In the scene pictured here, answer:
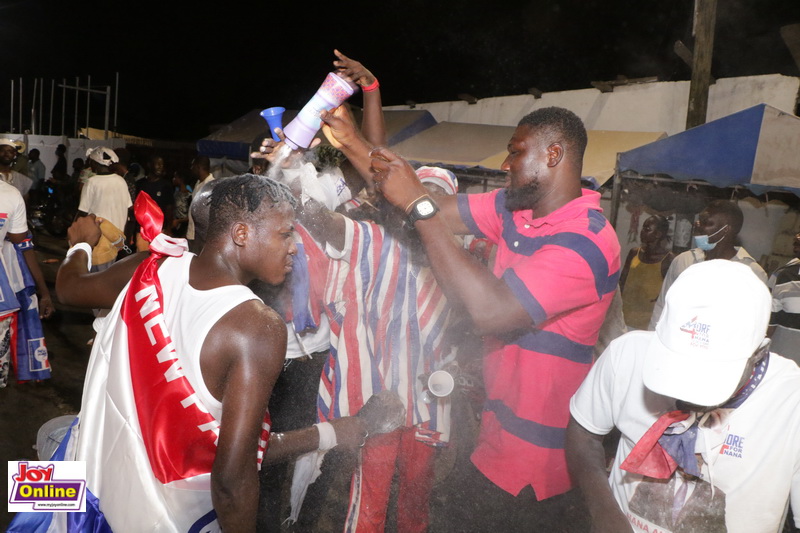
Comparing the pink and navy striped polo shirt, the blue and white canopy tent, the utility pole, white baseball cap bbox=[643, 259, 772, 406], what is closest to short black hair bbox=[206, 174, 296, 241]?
the pink and navy striped polo shirt

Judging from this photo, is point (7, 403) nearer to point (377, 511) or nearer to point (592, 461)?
point (377, 511)

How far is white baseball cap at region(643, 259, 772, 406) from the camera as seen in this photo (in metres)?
1.49

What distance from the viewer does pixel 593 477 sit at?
6.30 ft

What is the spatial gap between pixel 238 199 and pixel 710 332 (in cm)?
143

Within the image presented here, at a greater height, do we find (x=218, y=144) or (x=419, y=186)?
(x=419, y=186)

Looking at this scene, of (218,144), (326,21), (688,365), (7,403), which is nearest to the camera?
(688,365)

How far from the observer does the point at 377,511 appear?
9.16 ft

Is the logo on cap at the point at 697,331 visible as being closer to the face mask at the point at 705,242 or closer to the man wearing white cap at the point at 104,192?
the face mask at the point at 705,242

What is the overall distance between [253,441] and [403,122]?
12527mm

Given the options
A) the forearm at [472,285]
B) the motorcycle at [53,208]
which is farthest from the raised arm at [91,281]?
the motorcycle at [53,208]

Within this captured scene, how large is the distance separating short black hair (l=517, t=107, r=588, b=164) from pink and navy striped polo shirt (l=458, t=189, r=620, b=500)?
7.7 inches

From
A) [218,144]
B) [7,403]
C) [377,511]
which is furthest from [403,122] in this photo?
[377,511]

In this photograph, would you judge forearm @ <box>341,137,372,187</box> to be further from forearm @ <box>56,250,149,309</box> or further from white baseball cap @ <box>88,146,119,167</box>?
white baseball cap @ <box>88,146,119,167</box>

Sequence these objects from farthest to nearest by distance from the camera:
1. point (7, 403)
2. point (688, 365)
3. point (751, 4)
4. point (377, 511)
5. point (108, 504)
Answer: point (751, 4) < point (7, 403) < point (377, 511) < point (108, 504) < point (688, 365)
